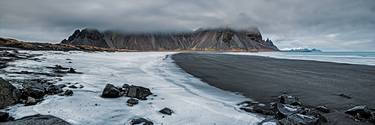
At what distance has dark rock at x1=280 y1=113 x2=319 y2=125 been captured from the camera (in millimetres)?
5907

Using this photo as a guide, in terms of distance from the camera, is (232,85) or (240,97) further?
(232,85)

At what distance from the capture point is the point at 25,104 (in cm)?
689

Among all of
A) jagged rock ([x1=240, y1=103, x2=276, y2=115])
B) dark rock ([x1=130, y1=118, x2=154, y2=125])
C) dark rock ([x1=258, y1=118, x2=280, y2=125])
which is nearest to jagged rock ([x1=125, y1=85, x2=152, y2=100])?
dark rock ([x1=130, y1=118, x2=154, y2=125])

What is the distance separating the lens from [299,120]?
235 inches

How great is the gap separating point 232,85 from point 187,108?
17.2 feet

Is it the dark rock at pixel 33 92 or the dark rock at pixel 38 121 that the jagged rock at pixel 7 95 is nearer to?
the dark rock at pixel 33 92

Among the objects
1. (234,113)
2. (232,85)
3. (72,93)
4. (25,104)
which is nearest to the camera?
(25,104)

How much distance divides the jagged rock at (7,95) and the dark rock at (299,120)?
714 cm

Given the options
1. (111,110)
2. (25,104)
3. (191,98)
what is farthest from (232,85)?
(25,104)

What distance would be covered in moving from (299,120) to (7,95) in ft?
25.2

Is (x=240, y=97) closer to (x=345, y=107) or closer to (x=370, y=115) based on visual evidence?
(x=345, y=107)

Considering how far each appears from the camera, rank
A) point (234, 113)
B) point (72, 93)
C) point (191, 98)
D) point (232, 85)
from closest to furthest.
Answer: point (234, 113) → point (72, 93) → point (191, 98) → point (232, 85)

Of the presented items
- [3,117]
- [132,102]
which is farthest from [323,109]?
[3,117]

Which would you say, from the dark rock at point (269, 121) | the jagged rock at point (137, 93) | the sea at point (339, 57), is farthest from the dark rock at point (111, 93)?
the sea at point (339, 57)
